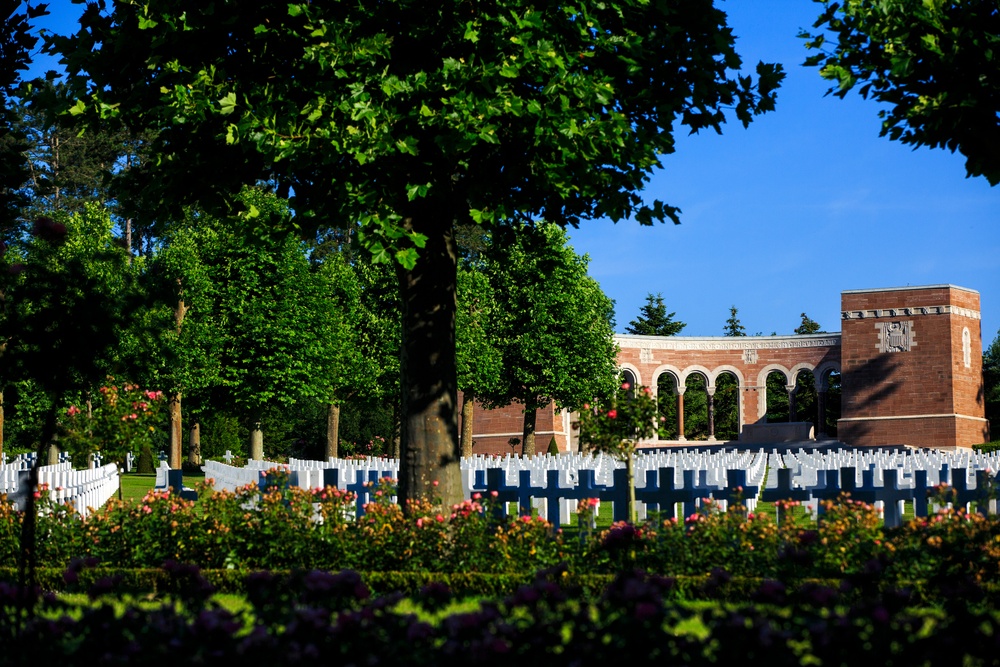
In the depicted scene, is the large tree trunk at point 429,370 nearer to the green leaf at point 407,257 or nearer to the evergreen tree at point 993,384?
the green leaf at point 407,257

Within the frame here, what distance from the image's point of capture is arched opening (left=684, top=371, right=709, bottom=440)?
67.2m

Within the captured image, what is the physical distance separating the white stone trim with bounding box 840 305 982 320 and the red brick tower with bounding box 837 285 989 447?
0.04 m

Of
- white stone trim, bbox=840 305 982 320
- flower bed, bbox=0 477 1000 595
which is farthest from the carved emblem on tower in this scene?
flower bed, bbox=0 477 1000 595

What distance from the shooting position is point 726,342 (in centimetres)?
5766

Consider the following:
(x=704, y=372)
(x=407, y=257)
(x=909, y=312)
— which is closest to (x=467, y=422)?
(x=704, y=372)

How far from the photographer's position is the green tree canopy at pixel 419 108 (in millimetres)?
10602

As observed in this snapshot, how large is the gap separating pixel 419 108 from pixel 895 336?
1692 inches

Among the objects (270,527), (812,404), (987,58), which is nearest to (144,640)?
(270,527)

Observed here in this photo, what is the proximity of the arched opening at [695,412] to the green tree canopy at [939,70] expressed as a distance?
179ft

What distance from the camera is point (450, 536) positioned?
1112 cm

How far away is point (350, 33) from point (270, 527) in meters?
4.96

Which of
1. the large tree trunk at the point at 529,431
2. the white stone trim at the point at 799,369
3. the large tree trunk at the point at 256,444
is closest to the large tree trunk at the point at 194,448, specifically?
the large tree trunk at the point at 256,444

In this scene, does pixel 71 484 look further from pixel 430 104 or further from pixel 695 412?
pixel 695 412

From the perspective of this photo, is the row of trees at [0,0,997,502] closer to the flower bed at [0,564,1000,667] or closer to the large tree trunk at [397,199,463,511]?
the large tree trunk at [397,199,463,511]
